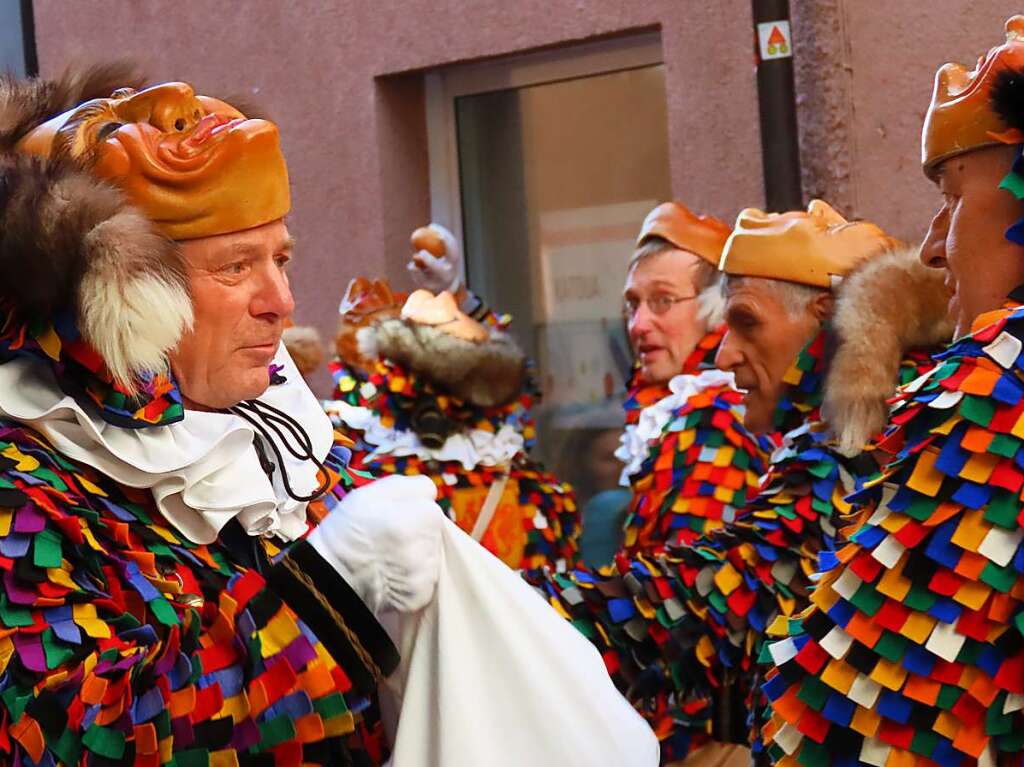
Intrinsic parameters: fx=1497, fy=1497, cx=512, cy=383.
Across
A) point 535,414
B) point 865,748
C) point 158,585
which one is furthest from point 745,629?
point 535,414

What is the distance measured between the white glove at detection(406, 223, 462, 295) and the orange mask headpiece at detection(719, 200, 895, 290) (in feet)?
6.37

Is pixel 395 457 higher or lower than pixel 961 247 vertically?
lower

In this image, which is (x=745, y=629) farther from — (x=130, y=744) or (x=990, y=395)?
(x=130, y=744)

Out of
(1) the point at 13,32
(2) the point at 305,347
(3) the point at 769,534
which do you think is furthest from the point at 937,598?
(1) the point at 13,32

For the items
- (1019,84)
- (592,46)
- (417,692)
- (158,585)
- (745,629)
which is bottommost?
(745,629)

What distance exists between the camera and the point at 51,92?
246 cm

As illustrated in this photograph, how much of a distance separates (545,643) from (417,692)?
0.20 m

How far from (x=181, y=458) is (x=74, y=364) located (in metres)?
0.21

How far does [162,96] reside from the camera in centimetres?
242

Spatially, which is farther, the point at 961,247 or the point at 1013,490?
the point at 961,247

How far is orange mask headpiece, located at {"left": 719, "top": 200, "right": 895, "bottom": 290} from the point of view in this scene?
13.0 feet

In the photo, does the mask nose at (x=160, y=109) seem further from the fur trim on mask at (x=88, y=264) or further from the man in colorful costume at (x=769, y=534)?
the man in colorful costume at (x=769, y=534)

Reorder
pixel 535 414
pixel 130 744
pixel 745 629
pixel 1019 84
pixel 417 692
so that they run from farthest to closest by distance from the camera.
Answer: pixel 535 414, pixel 745 629, pixel 1019 84, pixel 417 692, pixel 130 744

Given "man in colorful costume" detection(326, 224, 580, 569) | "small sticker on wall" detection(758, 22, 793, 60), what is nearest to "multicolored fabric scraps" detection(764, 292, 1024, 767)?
"man in colorful costume" detection(326, 224, 580, 569)
